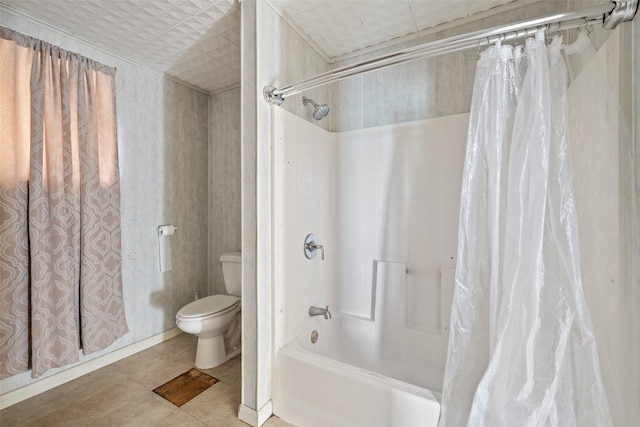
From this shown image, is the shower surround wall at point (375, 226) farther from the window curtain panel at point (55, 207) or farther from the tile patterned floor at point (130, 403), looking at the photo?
the window curtain panel at point (55, 207)

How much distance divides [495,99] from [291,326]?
1498mm

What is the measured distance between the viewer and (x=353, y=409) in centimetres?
125

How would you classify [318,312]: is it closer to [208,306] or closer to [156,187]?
[208,306]

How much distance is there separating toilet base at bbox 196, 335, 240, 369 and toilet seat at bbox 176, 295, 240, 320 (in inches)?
8.2

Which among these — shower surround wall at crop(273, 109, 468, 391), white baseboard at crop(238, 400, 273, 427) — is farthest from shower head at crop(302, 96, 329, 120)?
white baseboard at crop(238, 400, 273, 427)

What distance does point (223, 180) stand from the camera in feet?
8.79

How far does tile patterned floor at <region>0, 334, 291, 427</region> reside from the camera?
57.5 inches

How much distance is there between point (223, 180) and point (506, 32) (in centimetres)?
238

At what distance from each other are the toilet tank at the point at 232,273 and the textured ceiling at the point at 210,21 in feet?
5.35

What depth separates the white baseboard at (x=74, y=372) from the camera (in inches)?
62.0

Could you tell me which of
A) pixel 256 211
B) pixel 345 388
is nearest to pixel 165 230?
A: pixel 256 211

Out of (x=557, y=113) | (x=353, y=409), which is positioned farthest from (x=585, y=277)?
(x=353, y=409)

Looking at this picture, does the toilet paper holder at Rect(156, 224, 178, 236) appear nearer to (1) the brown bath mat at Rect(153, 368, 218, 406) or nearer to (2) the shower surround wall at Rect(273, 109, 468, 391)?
(1) the brown bath mat at Rect(153, 368, 218, 406)

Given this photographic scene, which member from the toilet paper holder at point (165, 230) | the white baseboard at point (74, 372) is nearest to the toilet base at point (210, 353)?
the white baseboard at point (74, 372)
